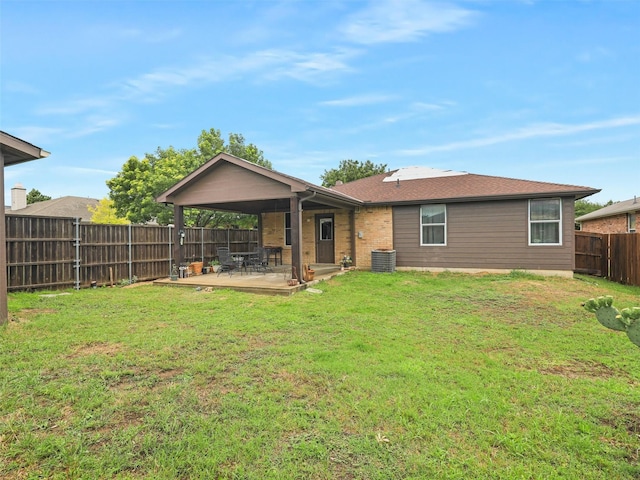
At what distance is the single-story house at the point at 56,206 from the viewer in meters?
26.4

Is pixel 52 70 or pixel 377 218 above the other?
pixel 52 70

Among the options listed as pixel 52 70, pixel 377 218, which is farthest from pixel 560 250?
pixel 52 70

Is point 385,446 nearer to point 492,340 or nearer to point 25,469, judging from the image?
point 25,469

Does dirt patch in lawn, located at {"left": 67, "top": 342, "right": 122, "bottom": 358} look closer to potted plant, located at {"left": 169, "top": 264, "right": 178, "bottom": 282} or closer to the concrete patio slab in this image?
the concrete patio slab

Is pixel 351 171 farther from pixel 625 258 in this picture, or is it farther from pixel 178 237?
pixel 178 237

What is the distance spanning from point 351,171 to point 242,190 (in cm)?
2426

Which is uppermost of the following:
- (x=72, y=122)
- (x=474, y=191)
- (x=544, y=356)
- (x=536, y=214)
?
(x=72, y=122)

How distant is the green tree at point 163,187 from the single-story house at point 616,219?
68.4 ft

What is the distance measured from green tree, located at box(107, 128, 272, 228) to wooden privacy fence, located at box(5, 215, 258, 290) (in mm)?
8538

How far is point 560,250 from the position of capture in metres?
10.6

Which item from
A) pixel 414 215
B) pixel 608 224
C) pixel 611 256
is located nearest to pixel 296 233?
pixel 414 215

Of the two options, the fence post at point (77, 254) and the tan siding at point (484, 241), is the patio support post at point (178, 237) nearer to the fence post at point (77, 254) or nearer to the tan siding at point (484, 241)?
the fence post at point (77, 254)

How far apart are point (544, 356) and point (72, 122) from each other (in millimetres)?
18906

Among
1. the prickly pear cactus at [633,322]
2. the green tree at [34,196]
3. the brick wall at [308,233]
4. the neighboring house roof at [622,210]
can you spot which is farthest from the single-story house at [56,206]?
the neighboring house roof at [622,210]
